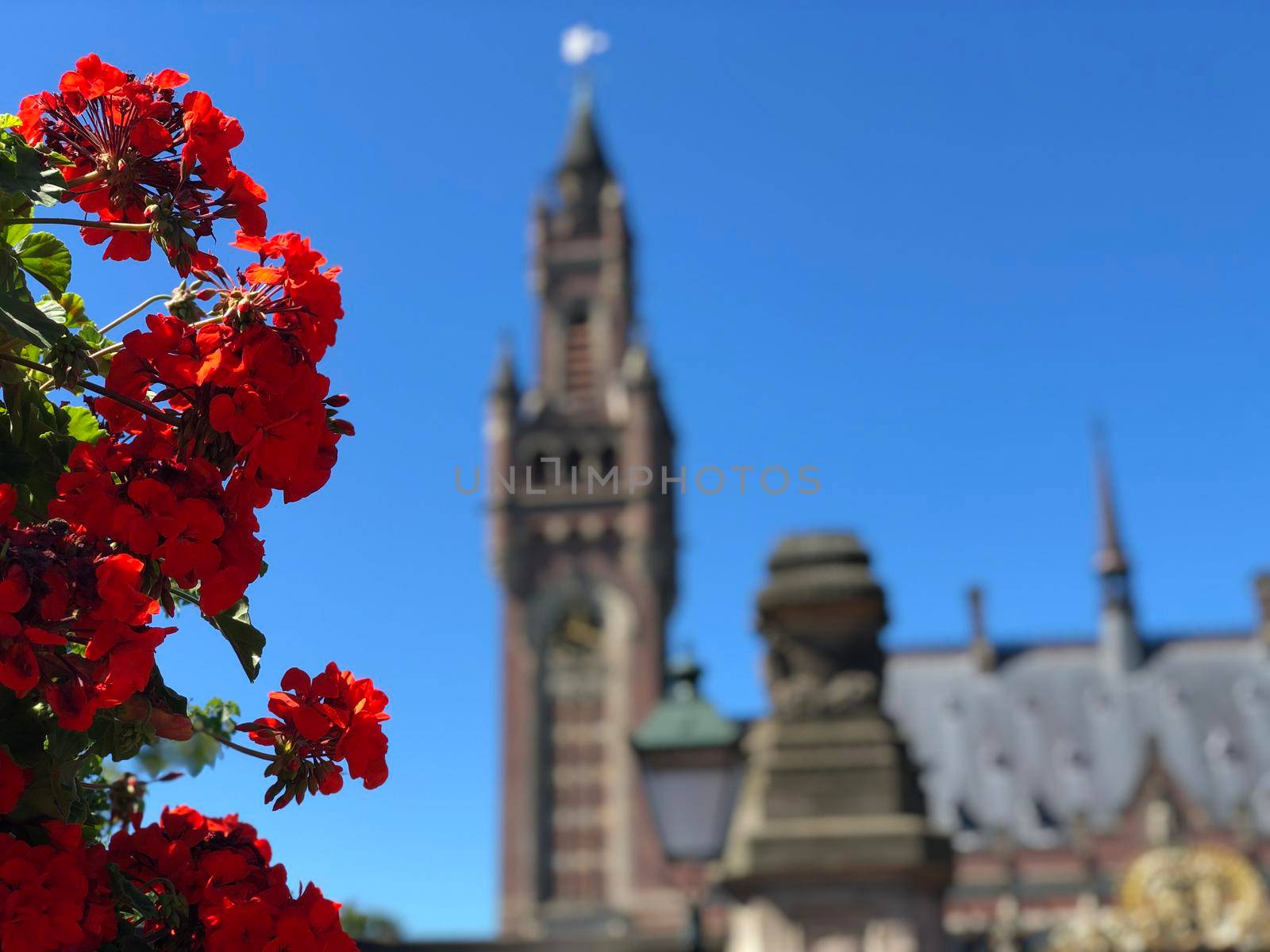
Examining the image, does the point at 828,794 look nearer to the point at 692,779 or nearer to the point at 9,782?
the point at 692,779

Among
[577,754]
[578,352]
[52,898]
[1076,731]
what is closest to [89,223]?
[52,898]

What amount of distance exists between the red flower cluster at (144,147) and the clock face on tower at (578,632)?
50.9 m

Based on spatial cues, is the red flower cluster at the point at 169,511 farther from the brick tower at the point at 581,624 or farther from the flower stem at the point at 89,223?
the brick tower at the point at 581,624

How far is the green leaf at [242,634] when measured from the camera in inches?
89.7

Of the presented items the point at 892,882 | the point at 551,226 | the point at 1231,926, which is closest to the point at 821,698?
the point at 892,882

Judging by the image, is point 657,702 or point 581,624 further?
point 581,624

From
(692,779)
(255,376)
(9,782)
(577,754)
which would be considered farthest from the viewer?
(577,754)

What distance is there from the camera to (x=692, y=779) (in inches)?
301

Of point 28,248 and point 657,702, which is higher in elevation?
point 657,702

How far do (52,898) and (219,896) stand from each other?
1.08ft

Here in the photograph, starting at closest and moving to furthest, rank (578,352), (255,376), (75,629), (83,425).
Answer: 1. (75,629)
2. (255,376)
3. (83,425)
4. (578,352)

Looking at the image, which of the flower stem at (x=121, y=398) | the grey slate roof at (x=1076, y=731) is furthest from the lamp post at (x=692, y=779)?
the grey slate roof at (x=1076, y=731)

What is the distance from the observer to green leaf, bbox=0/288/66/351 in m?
2.05

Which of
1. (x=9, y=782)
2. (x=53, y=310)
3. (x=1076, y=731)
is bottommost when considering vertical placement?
(x=9, y=782)
